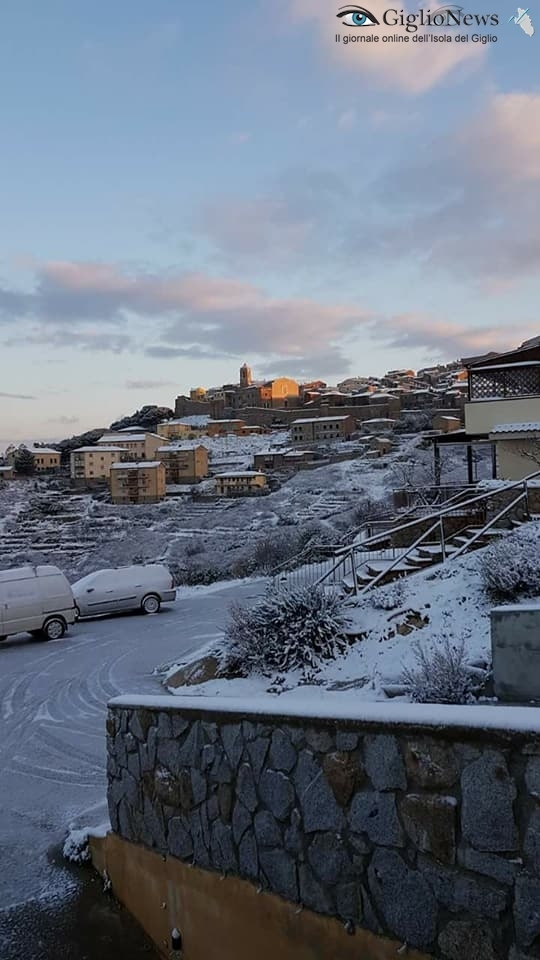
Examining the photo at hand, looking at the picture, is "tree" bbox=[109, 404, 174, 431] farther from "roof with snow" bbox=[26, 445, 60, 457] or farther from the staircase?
the staircase

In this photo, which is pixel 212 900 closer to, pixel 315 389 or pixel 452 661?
pixel 452 661

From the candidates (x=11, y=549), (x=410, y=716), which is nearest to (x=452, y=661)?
(x=410, y=716)

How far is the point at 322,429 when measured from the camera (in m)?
94.8

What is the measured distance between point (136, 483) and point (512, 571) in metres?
64.6

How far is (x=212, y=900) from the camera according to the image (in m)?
3.79

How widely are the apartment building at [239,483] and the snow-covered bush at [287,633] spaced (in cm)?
5513

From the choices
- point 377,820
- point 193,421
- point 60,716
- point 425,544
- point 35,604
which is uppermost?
point 193,421

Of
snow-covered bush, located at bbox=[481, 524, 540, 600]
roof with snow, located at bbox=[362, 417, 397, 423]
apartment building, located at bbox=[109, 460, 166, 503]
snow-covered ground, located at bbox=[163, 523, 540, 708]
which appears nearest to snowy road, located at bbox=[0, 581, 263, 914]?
snow-covered ground, located at bbox=[163, 523, 540, 708]

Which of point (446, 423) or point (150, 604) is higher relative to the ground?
point (446, 423)

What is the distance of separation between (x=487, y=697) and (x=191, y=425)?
112 metres

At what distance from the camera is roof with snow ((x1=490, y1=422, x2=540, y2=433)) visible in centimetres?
1814

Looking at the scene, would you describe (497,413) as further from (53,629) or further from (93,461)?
(93,461)

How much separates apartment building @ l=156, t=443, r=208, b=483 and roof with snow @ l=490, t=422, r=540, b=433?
6167 cm

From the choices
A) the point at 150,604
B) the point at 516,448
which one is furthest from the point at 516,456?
the point at 150,604
